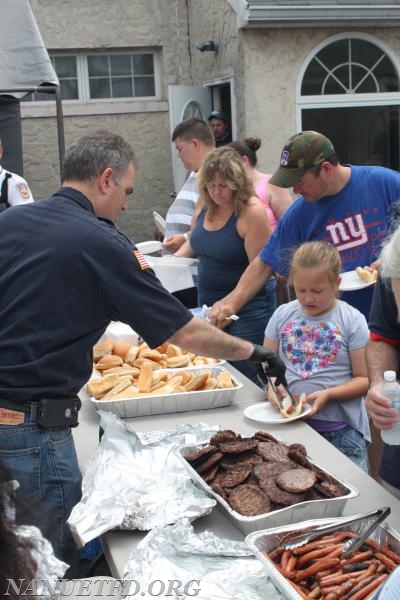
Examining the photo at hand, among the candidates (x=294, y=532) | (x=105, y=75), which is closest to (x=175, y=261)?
(x=294, y=532)

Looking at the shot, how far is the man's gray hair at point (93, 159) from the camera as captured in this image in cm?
225

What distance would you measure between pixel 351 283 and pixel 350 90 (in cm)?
510

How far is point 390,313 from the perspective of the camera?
216 centimetres

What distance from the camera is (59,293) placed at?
6.66ft

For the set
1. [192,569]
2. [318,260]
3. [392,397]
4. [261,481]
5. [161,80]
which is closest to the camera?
[192,569]

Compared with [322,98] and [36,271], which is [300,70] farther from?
[36,271]

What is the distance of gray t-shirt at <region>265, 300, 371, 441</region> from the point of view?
2.66 metres

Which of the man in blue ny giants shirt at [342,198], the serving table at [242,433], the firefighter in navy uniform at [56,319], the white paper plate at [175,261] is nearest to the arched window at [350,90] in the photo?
the white paper plate at [175,261]

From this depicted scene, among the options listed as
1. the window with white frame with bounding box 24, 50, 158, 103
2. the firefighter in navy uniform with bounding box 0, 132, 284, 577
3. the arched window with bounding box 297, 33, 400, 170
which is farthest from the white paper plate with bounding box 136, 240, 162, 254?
the window with white frame with bounding box 24, 50, 158, 103

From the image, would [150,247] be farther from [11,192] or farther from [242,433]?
[242,433]

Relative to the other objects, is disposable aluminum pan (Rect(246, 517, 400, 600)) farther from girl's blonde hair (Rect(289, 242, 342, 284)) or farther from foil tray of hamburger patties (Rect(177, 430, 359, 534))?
girl's blonde hair (Rect(289, 242, 342, 284))

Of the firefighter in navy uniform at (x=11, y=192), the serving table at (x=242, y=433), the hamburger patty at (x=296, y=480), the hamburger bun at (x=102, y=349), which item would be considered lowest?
the serving table at (x=242, y=433)

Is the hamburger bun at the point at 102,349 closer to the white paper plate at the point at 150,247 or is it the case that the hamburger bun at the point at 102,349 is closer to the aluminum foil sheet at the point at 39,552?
the white paper plate at the point at 150,247

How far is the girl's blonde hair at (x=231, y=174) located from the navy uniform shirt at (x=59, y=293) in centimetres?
164
